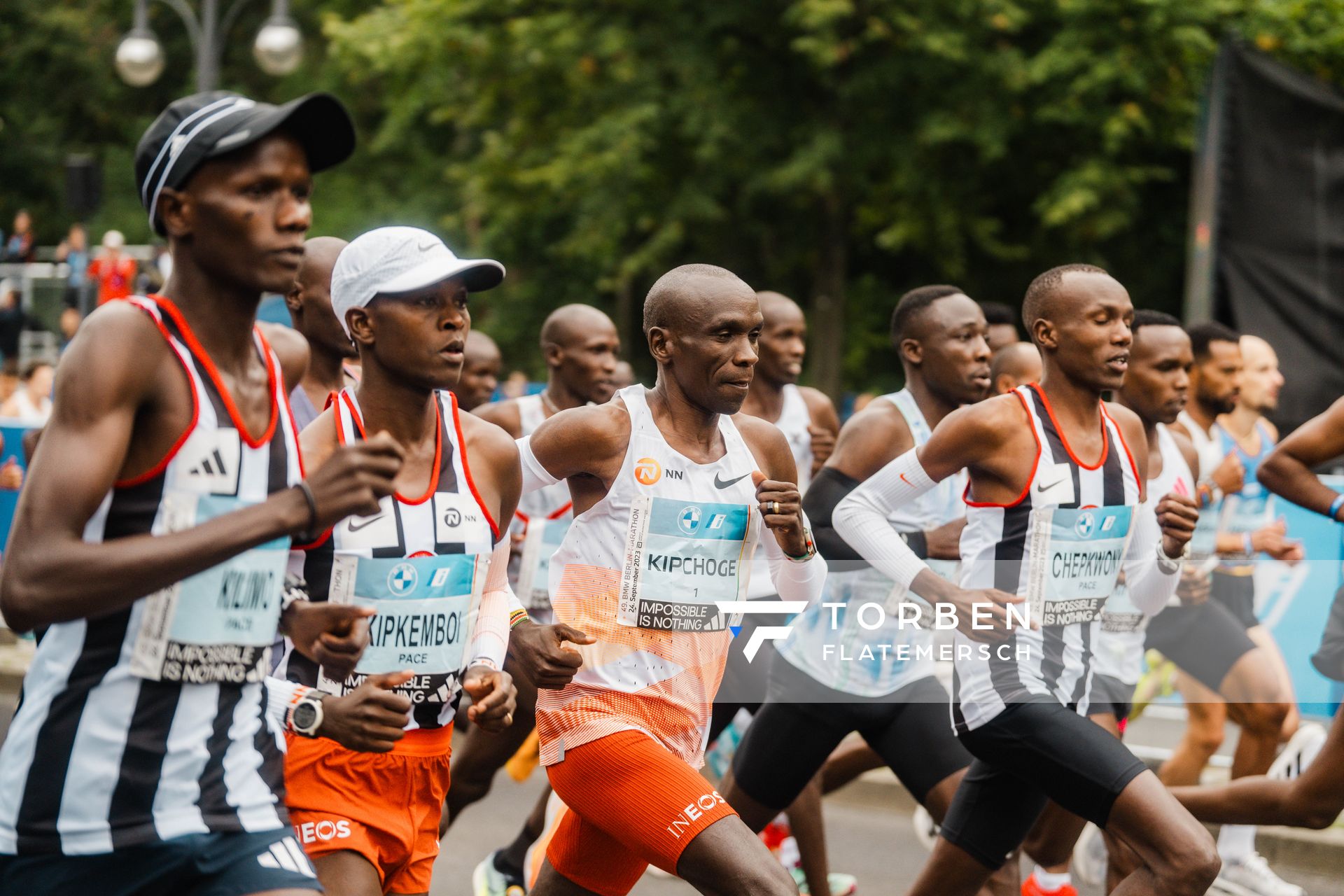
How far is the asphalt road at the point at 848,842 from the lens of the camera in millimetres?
6656

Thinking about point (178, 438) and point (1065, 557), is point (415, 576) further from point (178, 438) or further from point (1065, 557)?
point (1065, 557)

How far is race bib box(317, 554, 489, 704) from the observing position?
346 centimetres

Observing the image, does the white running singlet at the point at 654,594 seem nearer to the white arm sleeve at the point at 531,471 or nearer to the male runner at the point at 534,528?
the white arm sleeve at the point at 531,471

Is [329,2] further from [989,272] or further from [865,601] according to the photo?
[865,601]

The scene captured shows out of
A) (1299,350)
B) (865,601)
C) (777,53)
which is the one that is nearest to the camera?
(865,601)

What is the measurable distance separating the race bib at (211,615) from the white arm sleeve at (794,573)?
1.77 m

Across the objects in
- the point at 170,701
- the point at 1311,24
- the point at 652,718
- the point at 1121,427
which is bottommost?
the point at 652,718

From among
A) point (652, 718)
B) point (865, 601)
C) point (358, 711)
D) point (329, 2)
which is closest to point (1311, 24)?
point (865, 601)

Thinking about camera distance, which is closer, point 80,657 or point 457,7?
point 80,657

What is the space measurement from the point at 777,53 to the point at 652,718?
18.2 metres

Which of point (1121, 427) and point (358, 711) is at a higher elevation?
point (1121, 427)

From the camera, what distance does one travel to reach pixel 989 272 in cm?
2262

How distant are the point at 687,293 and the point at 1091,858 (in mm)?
3710

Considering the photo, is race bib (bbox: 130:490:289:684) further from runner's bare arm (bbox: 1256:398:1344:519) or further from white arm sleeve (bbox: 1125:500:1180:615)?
runner's bare arm (bbox: 1256:398:1344:519)
